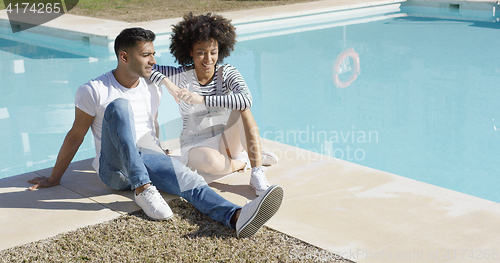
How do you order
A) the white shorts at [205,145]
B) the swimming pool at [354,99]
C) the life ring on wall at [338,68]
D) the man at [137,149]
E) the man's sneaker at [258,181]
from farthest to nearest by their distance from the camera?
1. the life ring on wall at [338,68]
2. the swimming pool at [354,99]
3. the white shorts at [205,145]
4. the man's sneaker at [258,181]
5. the man at [137,149]

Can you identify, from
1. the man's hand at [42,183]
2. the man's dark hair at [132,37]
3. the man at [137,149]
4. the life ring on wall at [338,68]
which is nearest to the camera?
the man at [137,149]

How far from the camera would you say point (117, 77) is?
3.41m

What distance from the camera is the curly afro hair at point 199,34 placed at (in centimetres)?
359

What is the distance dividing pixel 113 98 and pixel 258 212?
51.0 inches

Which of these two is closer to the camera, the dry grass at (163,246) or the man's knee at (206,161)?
the dry grass at (163,246)

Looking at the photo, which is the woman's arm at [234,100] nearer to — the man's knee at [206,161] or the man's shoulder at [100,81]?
the man's knee at [206,161]

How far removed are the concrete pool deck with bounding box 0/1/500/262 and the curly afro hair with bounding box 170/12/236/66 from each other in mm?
965

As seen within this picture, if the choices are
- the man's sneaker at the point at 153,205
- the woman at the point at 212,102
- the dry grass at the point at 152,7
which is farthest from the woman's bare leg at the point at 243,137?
the dry grass at the point at 152,7

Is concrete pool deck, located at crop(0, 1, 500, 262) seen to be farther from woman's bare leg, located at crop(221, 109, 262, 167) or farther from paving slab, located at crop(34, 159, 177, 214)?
woman's bare leg, located at crop(221, 109, 262, 167)

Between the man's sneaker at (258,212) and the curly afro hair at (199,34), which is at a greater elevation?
the curly afro hair at (199,34)

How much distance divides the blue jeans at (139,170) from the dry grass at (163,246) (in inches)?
5.1

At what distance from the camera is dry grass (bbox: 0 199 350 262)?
2617mm

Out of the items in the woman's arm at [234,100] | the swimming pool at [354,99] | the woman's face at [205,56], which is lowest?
the swimming pool at [354,99]

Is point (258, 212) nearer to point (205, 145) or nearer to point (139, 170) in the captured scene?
point (139, 170)
